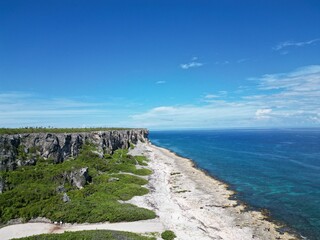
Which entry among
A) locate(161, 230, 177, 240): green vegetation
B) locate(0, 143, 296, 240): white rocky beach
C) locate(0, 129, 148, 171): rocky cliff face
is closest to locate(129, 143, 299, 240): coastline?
locate(0, 143, 296, 240): white rocky beach

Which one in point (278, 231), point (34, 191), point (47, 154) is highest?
point (47, 154)

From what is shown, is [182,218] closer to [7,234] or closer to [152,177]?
[7,234]

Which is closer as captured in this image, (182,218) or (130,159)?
(182,218)

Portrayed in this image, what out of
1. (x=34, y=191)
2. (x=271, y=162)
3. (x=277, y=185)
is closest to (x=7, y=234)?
(x=34, y=191)

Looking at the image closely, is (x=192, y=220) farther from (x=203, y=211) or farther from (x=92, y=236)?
(x=92, y=236)

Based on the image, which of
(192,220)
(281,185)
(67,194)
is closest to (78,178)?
(67,194)

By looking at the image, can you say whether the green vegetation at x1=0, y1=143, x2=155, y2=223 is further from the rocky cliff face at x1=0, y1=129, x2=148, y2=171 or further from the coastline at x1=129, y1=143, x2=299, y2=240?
the coastline at x1=129, y1=143, x2=299, y2=240
